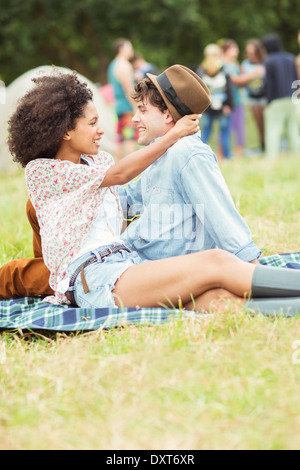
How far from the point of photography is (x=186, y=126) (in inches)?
128

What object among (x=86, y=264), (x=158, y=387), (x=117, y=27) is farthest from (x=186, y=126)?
(x=117, y=27)

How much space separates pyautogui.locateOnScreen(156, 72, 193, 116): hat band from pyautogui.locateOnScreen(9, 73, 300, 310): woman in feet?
0.28

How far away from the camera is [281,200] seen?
5836 millimetres

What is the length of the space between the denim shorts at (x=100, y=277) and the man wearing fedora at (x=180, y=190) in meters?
0.26

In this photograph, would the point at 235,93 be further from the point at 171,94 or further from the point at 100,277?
the point at 100,277

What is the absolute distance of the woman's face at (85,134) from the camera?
10.9ft

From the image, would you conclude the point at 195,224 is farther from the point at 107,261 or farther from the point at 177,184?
the point at 107,261

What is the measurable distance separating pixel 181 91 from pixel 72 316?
128cm

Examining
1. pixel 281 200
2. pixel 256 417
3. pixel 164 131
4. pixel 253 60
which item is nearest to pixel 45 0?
pixel 253 60

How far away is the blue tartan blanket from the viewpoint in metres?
3.10

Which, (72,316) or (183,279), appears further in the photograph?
(72,316)

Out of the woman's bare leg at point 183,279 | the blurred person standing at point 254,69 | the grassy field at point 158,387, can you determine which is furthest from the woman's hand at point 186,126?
the blurred person standing at point 254,69

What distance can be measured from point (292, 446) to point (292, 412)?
0.18 m

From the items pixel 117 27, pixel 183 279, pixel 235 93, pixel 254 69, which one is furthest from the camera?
pixel 117 27
